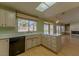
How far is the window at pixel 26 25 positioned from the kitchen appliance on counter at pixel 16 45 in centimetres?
110

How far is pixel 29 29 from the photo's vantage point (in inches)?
225

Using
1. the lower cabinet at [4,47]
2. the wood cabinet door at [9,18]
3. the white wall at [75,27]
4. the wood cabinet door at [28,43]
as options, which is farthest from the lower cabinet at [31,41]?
the white wall at [75,27]

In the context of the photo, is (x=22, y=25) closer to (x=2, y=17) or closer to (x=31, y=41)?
(x=31, y=41)

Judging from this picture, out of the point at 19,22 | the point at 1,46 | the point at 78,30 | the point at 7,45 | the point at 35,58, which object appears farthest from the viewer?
the point at 78,30

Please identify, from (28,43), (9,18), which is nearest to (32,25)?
(28,43)

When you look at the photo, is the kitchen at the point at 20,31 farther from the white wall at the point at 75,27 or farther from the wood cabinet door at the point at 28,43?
the white wall at the point at 75,27

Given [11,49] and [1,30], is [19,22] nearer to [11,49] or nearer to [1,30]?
[1,30]

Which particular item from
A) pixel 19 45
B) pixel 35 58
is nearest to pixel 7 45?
pixel 19 45

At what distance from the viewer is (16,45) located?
3520 mm

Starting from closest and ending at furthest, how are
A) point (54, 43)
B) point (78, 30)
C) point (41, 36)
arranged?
1. point (54, 43)
2. point (41, 36)
3. point (78, 30)

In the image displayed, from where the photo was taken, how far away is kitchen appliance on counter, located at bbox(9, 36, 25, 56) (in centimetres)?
323

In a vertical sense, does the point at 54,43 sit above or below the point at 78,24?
below

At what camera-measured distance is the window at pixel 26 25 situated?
4903 millimetres

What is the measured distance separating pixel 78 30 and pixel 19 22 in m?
8.87
